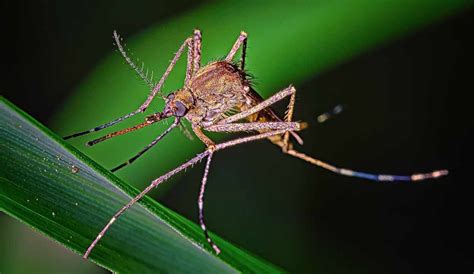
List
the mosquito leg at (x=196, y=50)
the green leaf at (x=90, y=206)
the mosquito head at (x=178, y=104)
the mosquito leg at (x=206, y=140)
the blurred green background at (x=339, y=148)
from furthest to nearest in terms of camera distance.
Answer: the blurred green background at (x=339, y=148), the mosquito leg at (x=196, y=50), the mosquito head at (x=178, y=104), the mosquito leg at (x=206, y=140), the green leaf at (x=90, y=206)

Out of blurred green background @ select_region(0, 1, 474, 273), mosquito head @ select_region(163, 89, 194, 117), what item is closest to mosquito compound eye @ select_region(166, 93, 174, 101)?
mosquito head @ select_region(163, 89, 194, 117)

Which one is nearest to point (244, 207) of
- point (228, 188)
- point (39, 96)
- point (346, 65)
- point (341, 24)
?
point (228, 188)

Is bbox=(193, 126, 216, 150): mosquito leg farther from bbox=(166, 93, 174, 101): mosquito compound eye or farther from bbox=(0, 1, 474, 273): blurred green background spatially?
bbox=(0, 1, 474, 273): blurred green background

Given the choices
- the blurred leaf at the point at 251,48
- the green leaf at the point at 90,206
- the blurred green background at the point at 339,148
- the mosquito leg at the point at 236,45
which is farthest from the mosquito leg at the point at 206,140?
the blurred green background at the point at 339,148

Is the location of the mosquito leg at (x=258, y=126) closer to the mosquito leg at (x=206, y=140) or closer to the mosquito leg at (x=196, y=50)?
the mosquito leg at (x=206, y=140)

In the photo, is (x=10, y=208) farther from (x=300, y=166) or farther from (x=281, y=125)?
(x=300, y=166)
